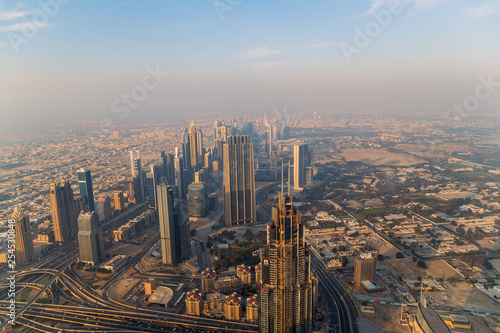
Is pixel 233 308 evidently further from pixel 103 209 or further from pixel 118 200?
pixel 118 200

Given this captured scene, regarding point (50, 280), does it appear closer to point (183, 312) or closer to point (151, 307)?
point (151, 307)

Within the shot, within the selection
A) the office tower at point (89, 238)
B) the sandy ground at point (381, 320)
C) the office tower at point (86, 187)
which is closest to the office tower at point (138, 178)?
the office tower at point (86, 187)

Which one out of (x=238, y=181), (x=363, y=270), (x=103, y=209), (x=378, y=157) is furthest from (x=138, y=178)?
(x=378, y=157)

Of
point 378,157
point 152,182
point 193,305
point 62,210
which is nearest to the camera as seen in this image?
point 193,305

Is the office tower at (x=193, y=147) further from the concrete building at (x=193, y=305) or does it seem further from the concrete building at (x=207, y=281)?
the concrete building at (x=193, y=305)

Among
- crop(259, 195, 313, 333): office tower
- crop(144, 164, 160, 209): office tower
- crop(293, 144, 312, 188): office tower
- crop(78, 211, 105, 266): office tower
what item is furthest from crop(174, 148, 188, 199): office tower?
crop(259, 195, 313, 333): office tower

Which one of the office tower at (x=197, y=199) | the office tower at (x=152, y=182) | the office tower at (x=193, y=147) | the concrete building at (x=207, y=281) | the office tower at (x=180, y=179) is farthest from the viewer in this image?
the office tower at (x=193, y=147)
